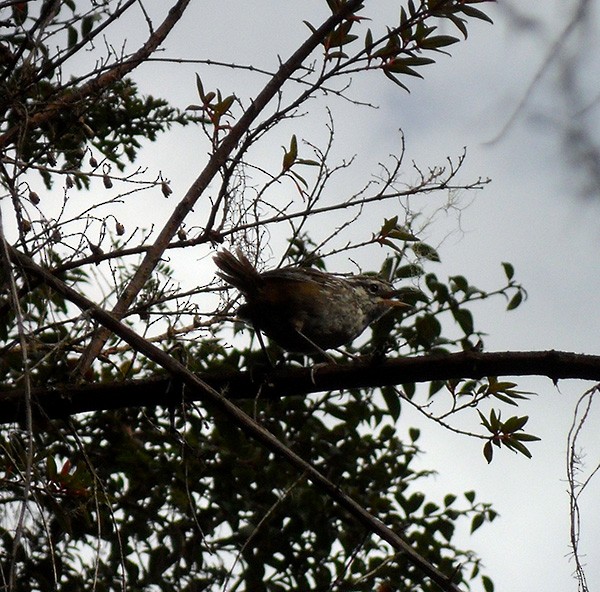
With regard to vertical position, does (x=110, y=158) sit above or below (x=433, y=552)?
above

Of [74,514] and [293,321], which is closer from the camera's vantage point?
[74,514]

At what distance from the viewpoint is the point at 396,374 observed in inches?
120

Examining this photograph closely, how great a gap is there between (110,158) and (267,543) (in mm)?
2000

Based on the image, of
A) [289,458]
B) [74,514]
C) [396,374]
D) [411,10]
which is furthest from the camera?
[411,10]

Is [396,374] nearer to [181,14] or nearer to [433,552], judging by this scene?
[181,14]

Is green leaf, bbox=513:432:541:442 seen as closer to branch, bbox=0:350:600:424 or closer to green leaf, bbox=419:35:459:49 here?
branch, bbox=0:350:600:424

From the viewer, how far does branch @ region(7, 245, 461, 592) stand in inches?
107

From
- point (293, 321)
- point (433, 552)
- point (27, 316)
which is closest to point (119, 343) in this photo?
point (27, 316)

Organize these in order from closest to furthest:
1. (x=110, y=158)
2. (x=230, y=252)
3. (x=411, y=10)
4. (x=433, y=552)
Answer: (x=411, y=10)
(x=230, y=252)
(x=110, y=158)
(x=433, y=552)

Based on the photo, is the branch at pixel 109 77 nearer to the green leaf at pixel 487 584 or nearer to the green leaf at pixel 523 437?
the green leaf at pixel 523 437

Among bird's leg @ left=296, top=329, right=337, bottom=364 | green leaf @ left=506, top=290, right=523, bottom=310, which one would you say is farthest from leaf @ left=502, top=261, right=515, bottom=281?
bird's leg @ left=296, top=329, right=337, bottom=364

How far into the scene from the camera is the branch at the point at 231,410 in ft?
8.91

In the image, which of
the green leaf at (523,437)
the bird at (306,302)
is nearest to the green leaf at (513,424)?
the green leaf at (523,437)


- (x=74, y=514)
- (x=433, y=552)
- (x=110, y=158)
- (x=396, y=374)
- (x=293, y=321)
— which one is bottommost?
(x=74, y=514)
